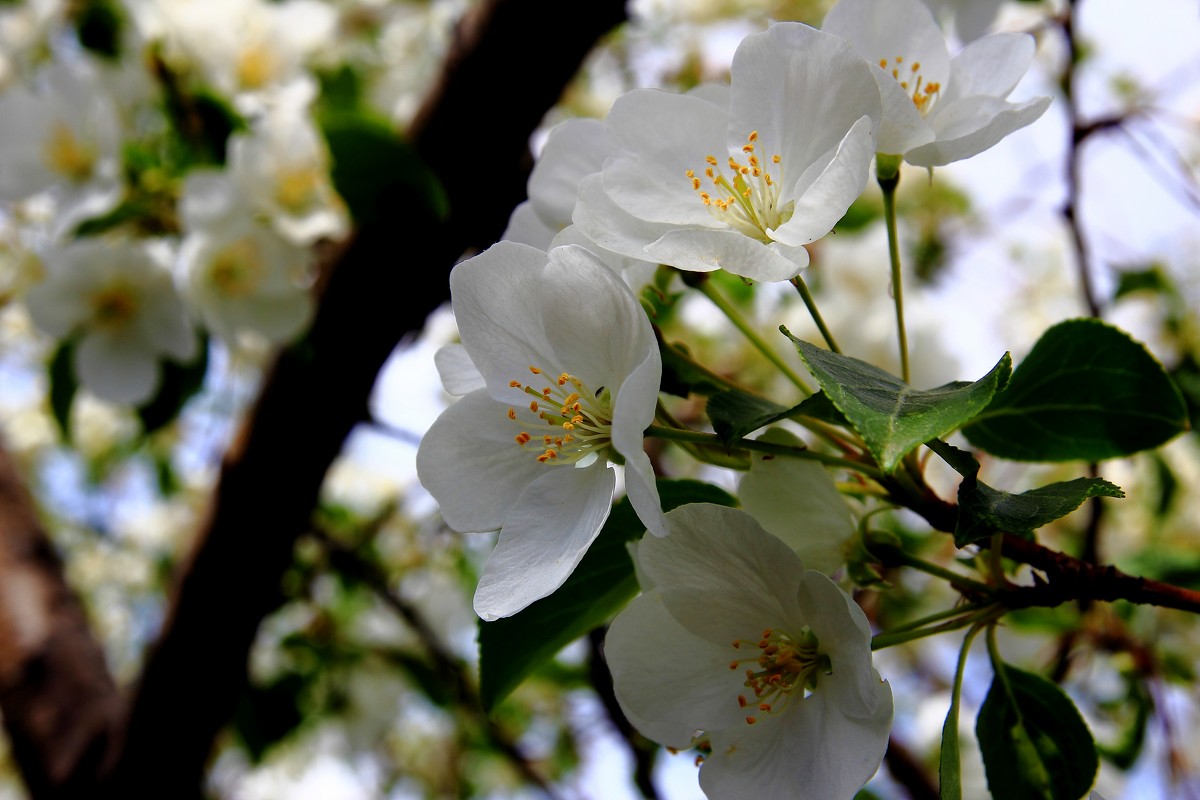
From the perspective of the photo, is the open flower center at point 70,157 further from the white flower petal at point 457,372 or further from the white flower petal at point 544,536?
the white flower petal at point 544,536

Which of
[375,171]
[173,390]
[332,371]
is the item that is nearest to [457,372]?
[375,171]

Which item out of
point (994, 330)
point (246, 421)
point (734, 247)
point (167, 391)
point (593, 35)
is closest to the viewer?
point (734, 247)

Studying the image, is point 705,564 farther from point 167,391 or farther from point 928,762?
point 928,762

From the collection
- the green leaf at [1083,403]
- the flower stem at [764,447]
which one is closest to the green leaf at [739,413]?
the flower stem at [764,447]

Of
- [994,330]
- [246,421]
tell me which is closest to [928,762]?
[994,330]

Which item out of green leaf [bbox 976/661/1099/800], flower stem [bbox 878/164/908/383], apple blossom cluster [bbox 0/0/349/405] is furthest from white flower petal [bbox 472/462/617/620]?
apple blossom cluster [bbox 0/0/349/405]

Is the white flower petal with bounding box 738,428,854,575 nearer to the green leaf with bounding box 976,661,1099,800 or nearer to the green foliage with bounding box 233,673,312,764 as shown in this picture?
the green leaf with bounding box 976,661,1099,800
